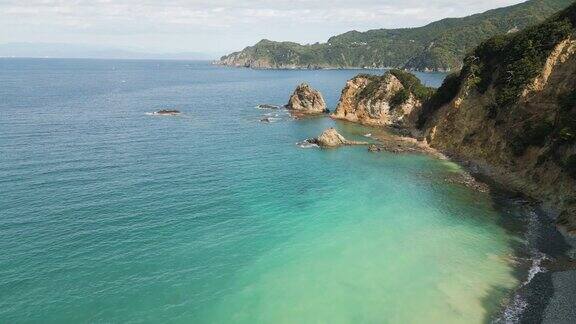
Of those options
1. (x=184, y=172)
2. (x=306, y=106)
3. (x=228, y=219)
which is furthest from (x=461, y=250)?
(x=306, y=106)

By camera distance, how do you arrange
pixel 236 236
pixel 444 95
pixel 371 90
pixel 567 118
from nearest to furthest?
pixel 236 236
pixel 567 118
pixel 444 95
pixel 371 90

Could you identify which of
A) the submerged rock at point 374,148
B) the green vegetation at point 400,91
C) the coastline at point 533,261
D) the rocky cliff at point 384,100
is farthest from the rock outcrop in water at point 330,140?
the coastline at point 533,261

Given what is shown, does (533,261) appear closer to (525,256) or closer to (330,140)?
(525,256)

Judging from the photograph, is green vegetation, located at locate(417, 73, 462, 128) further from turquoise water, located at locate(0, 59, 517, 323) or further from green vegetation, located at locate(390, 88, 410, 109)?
turquoise water, located at locate(0, 59, 517, 323)

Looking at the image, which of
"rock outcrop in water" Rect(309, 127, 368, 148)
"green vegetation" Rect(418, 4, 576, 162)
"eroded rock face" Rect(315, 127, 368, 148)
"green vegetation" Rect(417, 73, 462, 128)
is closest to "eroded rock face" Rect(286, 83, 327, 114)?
"green vegetation" Rect(417, 73, 462, 128)

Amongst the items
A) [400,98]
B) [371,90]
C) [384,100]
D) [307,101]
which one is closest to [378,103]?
[384,100]
